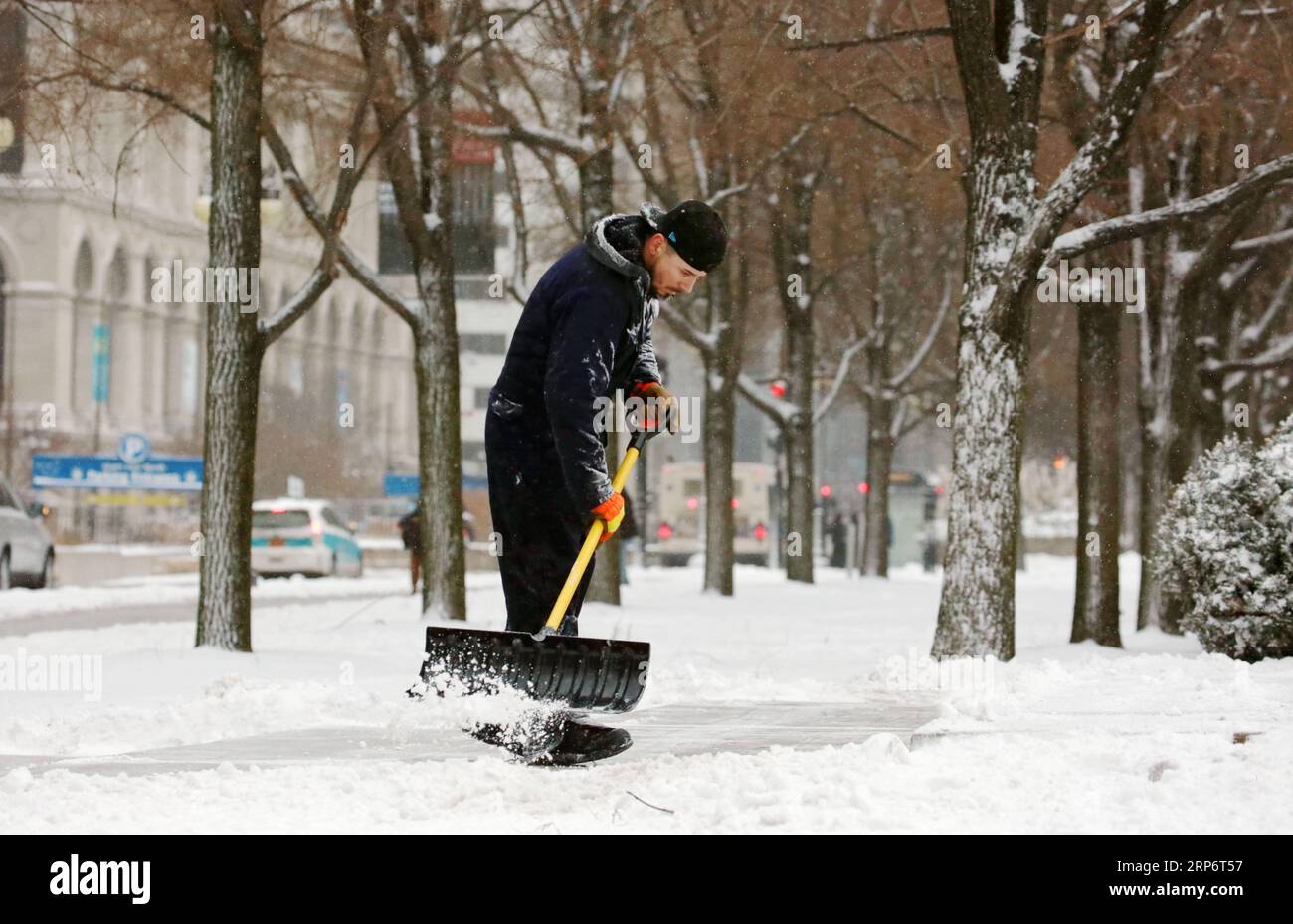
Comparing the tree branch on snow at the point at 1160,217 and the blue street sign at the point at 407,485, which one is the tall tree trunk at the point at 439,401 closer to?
the tree branch on snow at the point at 1160,217

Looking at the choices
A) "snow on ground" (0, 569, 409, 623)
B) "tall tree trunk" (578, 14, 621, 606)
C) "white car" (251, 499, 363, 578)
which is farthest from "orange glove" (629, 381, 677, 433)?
Answer: "white car" (251, 499, 363, 578)

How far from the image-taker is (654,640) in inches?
655

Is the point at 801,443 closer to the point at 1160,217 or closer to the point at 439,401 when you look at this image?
the point at 439,401

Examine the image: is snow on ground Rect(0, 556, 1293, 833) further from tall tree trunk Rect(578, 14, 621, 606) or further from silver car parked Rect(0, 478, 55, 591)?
silver car parked Rect(0, 478, 55, 591)

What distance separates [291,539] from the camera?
3350cm

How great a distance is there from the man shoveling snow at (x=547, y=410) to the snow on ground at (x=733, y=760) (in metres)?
0.23

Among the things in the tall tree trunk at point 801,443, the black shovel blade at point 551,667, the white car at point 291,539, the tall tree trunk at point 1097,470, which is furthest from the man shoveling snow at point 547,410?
the white car at point 291,539

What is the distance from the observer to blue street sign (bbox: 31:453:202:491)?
35.0 meters

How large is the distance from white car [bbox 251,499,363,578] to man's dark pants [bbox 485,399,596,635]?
26.5 meters

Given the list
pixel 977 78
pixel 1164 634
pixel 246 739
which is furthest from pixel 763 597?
pixel 246 739

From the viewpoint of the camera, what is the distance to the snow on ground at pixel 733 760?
580 cm

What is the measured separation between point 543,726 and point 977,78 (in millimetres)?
7185
